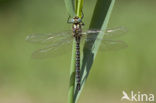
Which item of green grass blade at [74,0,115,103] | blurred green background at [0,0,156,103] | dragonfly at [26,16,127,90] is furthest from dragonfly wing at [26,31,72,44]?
blurred green background at [0,0,156,103]

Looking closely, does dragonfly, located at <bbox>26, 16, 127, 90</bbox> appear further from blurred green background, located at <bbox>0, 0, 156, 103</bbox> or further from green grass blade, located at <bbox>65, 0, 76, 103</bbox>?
blurred green background, located at <bbox>0, 0, 156, 103</bbox>

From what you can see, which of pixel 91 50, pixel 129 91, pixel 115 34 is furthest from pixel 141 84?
pixel 91 50

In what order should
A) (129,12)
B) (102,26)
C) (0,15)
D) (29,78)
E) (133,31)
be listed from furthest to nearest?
1. (0,15)
2. (129,12)
3. (133,31)
4. (29,78)
5. (102,26)

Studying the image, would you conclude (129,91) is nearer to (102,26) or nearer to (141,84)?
(141,84)

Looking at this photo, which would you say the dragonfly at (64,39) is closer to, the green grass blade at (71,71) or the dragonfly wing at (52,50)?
the dragonfly wing at (52,50)

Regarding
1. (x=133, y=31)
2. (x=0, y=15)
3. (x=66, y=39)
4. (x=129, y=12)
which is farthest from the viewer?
(x=0, y=15)

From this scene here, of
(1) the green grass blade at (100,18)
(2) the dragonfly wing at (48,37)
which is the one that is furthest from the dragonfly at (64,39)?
(1) the green grass blade at (100,18)

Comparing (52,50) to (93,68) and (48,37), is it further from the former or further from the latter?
(93,68)
